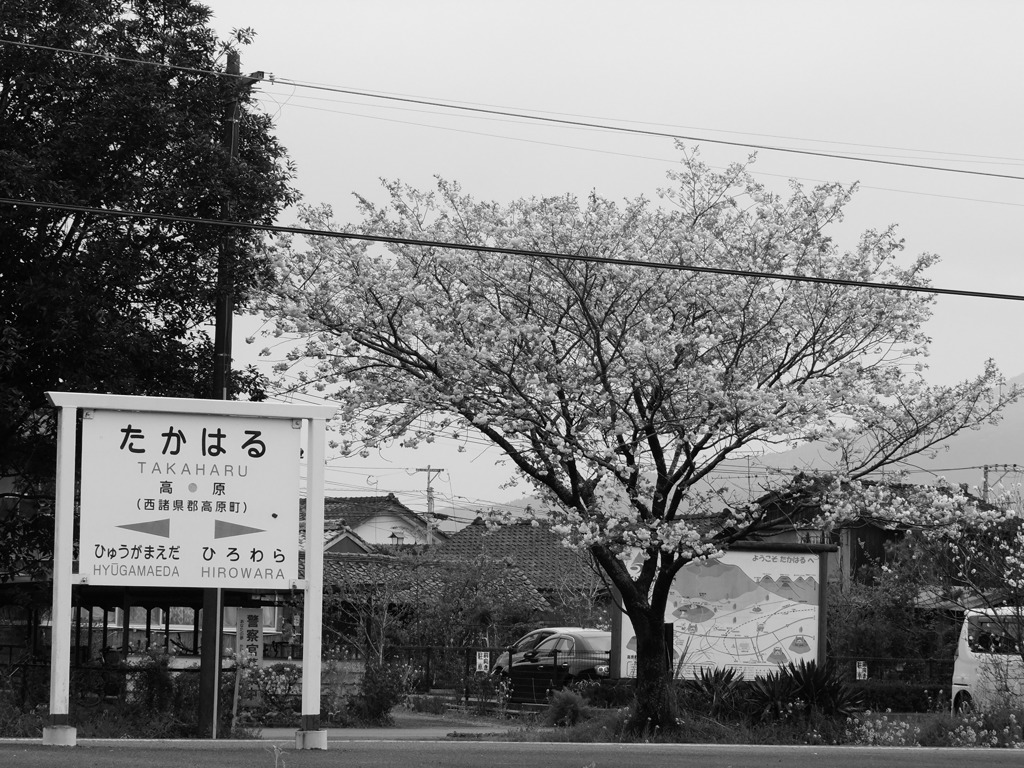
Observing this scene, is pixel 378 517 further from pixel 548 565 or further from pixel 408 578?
pixel 408 578

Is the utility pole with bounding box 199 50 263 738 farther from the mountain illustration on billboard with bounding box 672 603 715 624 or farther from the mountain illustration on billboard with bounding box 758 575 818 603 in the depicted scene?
the mountain illustration on billboard with bounding box 758 575 818 603

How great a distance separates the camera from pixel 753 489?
63.8ft

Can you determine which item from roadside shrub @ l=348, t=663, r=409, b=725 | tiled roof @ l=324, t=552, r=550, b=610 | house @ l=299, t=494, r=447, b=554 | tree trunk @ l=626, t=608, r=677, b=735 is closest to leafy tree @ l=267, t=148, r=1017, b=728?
tree trunk @ l=626, t=608, r=677, b=735

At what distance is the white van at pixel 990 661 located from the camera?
20938 millimetres

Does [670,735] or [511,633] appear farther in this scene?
[511,633]

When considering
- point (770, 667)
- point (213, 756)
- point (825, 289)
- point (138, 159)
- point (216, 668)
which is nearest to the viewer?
point (213, 756)

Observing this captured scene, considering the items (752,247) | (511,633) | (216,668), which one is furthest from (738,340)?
(511,633)

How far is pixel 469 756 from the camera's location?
1366 cm

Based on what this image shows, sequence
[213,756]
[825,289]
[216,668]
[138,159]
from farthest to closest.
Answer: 1. [825,289]
2. [138,159]
3. [216,668]
4. [213,756]

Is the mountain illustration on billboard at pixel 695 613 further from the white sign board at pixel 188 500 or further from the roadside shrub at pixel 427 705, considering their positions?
the white sign board at pixel 188 500

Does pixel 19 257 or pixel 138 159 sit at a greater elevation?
pixel 138 159

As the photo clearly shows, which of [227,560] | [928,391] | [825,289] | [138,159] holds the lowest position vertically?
[227,560]

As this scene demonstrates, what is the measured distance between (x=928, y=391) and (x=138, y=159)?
1117 centimetres

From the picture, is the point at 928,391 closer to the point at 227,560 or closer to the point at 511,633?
the point at 227,560
